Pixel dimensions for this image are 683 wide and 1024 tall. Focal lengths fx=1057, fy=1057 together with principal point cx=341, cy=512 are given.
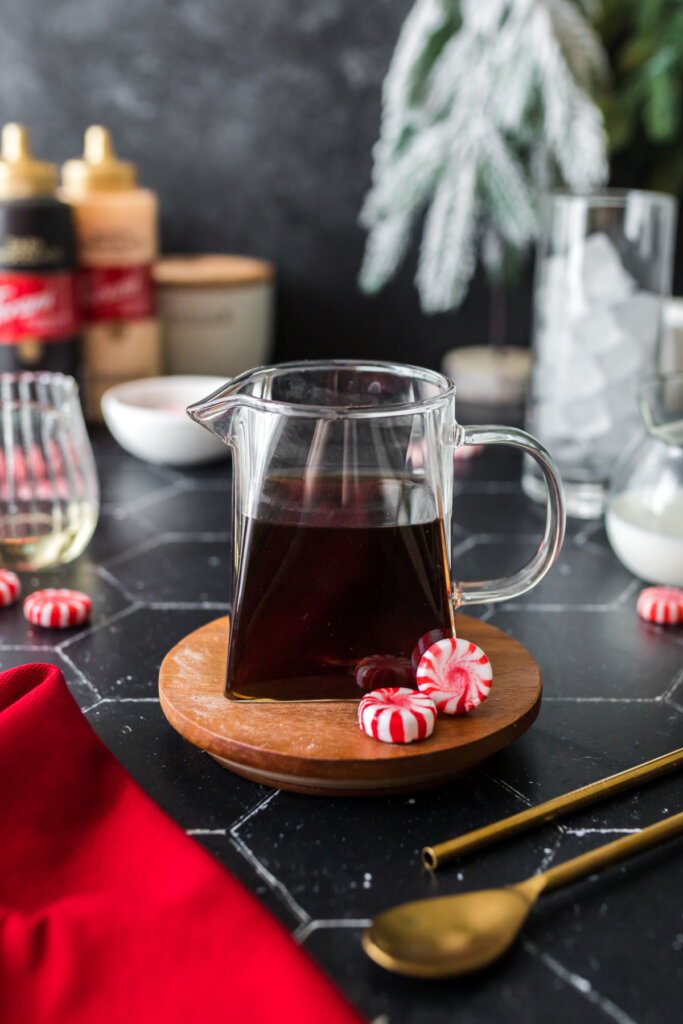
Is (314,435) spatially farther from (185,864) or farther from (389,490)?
(185,864)

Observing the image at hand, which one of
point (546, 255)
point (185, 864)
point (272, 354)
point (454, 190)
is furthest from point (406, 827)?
point (272, 354)

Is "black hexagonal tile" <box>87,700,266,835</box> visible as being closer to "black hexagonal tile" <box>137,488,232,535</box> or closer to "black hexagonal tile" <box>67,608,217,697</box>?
"black hexagonal tile" <box>67,608,217,697</box>

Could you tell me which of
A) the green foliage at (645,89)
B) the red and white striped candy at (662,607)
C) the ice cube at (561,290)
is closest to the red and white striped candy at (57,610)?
the red and white striped candy at (662,607)

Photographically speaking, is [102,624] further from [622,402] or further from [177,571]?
[622,402]

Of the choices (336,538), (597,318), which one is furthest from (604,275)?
(336,538)

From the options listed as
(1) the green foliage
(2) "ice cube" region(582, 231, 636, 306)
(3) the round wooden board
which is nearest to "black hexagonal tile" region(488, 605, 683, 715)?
(3) the round wooden board

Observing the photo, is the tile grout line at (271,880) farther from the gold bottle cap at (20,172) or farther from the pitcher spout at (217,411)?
the gold bottle cap at (20,172)
